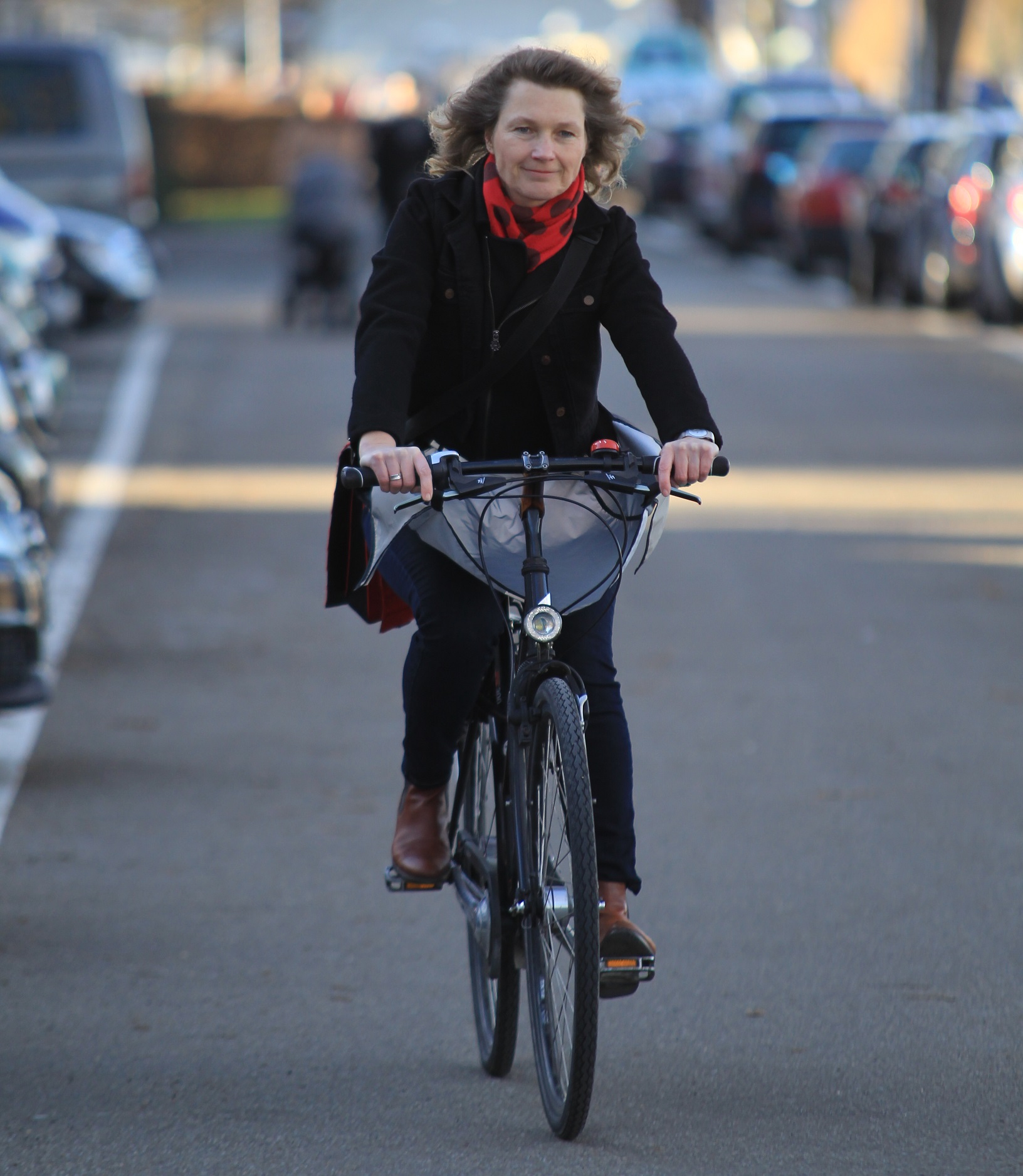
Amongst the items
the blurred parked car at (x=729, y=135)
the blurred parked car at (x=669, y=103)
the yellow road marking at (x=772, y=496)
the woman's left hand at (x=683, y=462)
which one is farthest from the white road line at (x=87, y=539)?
the blurred parked car at (x=729, y=135)

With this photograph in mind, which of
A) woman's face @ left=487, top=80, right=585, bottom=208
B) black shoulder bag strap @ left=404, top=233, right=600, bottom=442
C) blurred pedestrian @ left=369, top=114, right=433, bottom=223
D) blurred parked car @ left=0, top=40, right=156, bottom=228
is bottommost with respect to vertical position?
blurred pedestrian @ left=369, top=114, right=433, bottom=223

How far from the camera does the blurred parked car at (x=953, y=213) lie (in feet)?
69.4

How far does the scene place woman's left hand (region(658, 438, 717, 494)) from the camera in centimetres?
427

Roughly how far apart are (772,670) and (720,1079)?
4.21 metres

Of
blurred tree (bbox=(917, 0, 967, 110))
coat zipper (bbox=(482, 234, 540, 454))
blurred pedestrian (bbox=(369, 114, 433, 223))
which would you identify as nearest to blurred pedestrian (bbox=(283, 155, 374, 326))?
blurred pedestrian (bbox=(369, 114, 433, 223))

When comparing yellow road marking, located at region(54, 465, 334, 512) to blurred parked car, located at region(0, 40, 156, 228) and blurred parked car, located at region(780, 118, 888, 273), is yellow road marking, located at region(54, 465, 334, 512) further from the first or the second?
blurred parked car, located at region(780, 118, 888, 273)

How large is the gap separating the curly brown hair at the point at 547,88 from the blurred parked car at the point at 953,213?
16.4 m

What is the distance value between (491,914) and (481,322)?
1.16 meters

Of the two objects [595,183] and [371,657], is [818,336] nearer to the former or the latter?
[371,657]

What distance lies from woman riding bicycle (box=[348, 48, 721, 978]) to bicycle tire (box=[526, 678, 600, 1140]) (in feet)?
0.36

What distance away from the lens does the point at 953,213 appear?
853 inches

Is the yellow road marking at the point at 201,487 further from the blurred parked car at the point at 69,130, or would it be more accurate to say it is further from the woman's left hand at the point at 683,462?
the woman's left hand at the point at 683,462

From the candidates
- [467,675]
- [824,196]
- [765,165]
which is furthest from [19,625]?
[765,165]

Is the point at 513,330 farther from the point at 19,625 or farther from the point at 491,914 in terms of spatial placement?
the point at 19,625
